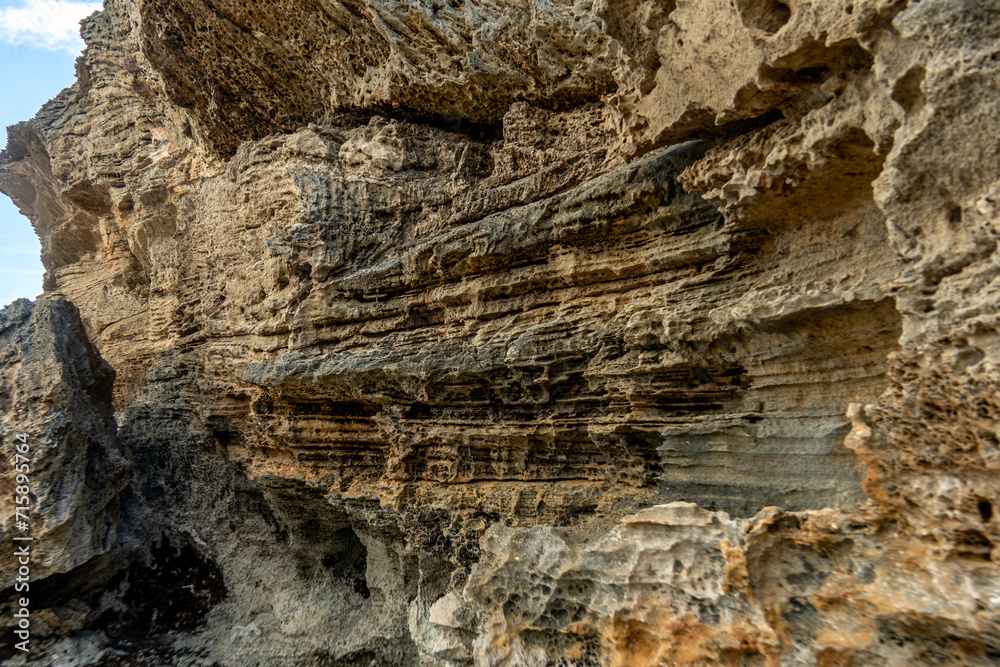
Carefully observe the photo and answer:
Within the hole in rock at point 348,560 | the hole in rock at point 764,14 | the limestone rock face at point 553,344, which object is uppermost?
the hole in rock at point 764,14

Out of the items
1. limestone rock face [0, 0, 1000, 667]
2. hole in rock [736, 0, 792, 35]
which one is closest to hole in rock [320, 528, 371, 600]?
limestone rock face [0, 0, 1000, 667]

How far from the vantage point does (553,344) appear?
3.71m

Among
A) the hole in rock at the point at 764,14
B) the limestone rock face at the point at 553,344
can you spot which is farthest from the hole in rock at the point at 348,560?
the hole in rock at the point at 764,14

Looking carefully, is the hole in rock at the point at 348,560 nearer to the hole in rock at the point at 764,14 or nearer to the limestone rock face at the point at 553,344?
the limestone rock face at the point at 553,344

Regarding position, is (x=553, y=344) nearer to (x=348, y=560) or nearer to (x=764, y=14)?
(x=764, y=14)

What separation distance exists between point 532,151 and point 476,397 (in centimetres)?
221

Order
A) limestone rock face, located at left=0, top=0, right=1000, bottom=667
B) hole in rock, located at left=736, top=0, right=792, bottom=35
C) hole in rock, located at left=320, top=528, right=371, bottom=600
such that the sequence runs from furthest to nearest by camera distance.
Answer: hole in rock, located at left=320, top=528, right=371, bottom=600 < hole in rock, located at left=736, top=0, right=792, bottom=35 < limestone rock face, located at left=0, top=0, right=1000, bottom=667

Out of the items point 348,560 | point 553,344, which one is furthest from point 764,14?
point 348,560

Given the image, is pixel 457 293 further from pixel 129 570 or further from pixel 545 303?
pixel 129 570

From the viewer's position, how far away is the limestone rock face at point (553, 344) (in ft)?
6.80

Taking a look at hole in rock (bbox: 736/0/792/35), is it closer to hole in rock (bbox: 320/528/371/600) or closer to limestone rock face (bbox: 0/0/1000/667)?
limestone rock face (bbox: 0/0/1000/667)

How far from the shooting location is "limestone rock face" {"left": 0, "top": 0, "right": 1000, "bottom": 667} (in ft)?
6.80

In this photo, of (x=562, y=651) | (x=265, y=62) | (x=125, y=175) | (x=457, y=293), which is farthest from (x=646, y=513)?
(x=125, y=175)

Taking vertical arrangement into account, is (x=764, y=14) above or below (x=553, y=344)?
above
